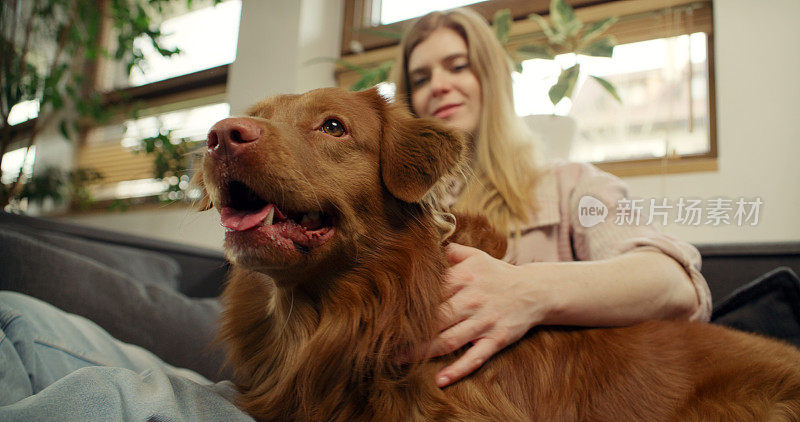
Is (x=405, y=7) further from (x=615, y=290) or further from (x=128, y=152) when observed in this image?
(x=128, y=152)

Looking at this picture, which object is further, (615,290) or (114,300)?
(114,300)

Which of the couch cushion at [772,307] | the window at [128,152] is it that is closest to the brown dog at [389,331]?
the couch cushion at [772,307]

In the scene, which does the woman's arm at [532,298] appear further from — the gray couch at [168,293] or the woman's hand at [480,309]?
the gray couch at [168,293]

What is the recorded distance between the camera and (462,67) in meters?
1.76

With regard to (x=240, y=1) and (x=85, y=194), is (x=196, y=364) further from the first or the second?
(x=85, y=194)

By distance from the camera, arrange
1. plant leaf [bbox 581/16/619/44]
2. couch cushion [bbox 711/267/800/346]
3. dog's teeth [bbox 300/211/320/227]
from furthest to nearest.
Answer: plant leaf [bbox 581/16/619/44]
couch cushion [bbox 711/267/800/346]
dog's teeth [bbox 300/211/320/227]

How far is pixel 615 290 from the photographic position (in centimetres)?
107

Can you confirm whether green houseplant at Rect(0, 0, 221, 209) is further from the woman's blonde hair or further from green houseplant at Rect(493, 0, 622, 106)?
green houseplant at Rect(493, 0, 622, 106)

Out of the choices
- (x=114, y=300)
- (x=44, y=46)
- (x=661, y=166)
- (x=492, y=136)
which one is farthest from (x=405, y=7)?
(x=44, y=46)

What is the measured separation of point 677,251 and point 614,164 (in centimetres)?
96

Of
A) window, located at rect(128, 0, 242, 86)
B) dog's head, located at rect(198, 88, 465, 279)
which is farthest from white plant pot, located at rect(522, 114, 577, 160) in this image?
window, located at rect(128, 0, 242, 86)

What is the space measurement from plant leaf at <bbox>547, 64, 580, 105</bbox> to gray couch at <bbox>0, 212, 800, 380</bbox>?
778 millimetres

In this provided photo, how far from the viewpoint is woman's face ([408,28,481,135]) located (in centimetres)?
172

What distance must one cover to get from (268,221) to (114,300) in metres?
1.04
